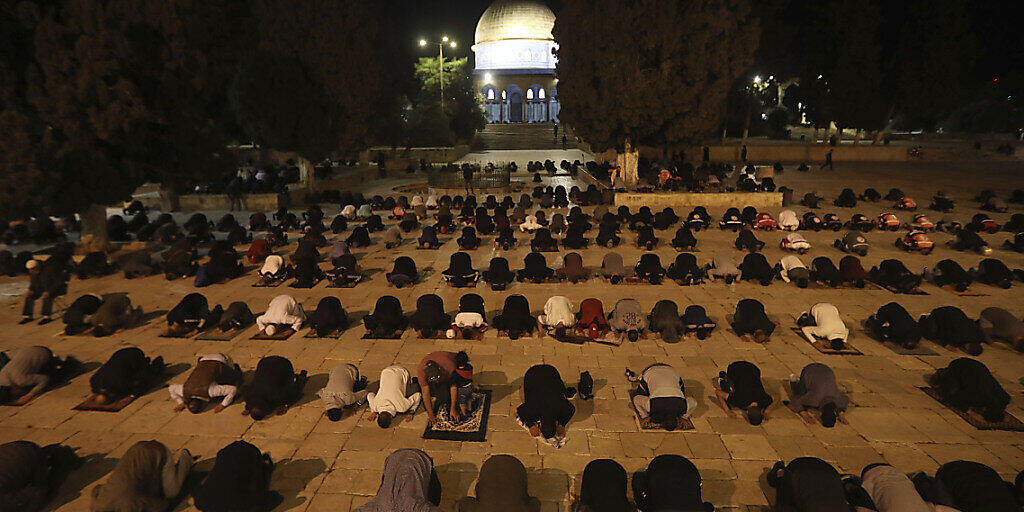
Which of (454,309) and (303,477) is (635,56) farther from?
(303,477)

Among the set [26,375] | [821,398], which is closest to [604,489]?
[821,398]

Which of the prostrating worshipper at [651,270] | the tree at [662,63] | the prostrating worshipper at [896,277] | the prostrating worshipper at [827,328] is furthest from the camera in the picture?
the tree at [662,63]

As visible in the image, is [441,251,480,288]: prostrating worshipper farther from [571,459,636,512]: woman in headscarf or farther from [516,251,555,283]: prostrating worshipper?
[571,459,636,512]: woman in headscarf

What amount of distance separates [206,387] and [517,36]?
99432 mm

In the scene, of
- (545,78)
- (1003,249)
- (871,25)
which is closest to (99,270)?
(1003,249)

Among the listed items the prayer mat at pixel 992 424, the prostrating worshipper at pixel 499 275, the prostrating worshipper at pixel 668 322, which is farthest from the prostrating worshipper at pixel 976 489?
the prostrating worshipper at pixel 499 275

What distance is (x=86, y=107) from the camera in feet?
48.9

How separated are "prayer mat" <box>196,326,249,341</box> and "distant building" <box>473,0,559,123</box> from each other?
89.9 metres

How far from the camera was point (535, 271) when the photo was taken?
571 inches

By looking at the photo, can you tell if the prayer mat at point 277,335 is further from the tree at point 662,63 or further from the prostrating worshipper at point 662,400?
the tree at point 662,63

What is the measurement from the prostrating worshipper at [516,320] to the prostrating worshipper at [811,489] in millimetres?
5840

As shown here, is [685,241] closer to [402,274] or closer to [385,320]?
[402,274]

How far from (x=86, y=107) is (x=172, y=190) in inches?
489

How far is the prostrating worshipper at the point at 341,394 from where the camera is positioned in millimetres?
8148
